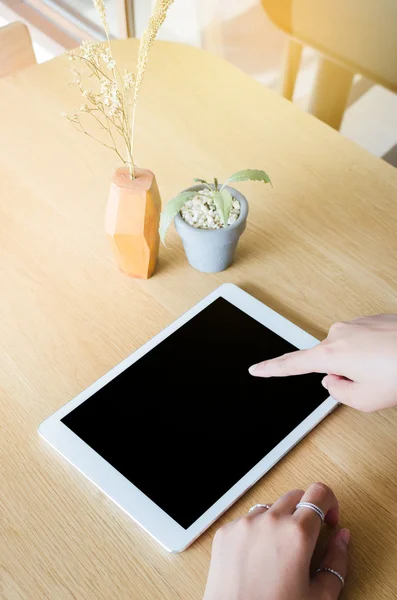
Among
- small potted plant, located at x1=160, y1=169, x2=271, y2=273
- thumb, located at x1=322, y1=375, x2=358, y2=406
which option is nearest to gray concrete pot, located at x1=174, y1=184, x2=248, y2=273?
small potted plant, located at x1=160, y1=169, x2=271, y2=273

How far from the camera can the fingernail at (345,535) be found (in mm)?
740

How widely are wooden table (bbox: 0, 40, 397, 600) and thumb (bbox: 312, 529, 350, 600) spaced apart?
0.08ft

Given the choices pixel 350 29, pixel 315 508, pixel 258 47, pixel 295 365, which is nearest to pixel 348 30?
pixel 350 29

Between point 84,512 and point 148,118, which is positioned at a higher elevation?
point 148,118

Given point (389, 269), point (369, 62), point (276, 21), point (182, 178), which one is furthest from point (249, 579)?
point (276, 21)

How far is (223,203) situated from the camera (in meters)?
0.90

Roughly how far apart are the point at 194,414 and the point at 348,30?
131 centimetres

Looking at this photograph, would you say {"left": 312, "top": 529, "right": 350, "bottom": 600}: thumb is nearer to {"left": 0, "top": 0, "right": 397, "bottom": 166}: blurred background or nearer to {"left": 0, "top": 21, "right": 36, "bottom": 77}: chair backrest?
{"left": 0, "top": 21, "right": 36, "bottom": 77}: chair backrest

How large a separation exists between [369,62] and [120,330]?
119 centimetres

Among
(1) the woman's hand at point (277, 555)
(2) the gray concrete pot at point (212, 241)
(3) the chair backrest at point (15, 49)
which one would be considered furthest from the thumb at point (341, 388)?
(3) the chair backrest at point (15, 49)

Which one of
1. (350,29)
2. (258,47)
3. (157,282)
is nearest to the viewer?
(157,282)

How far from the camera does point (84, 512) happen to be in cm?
79

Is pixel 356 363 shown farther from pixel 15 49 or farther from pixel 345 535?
pixel 15 49

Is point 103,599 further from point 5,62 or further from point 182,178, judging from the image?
point 5,62
